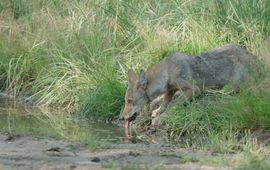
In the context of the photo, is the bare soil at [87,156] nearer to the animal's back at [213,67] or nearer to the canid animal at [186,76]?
the canid animal at [186,76]

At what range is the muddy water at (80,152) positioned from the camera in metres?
7.21

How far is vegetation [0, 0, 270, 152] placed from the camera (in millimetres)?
10625

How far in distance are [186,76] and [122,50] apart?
98.3 inches

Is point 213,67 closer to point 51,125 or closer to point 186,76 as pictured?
point 186,76

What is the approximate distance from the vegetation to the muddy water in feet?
4.21

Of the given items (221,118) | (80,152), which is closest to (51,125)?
(221,118)

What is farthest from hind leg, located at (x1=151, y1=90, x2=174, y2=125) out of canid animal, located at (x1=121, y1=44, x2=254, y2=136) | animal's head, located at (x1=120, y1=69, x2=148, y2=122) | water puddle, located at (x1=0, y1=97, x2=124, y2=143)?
water puddle, located at (x1=0, y1=97, x2=124, y2=143)

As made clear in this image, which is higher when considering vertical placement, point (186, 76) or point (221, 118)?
point (186, 76)

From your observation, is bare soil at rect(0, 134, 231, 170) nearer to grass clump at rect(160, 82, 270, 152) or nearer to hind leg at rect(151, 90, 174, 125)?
grass clump at rect(160, 82, 270, 152)

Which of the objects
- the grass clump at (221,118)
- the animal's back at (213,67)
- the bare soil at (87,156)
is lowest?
the bare soil at (87,156)

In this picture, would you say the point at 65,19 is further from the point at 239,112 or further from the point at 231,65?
the point at 239,112

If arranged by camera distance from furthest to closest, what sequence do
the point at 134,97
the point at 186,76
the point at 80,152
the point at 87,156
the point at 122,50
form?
1. the point at 122,50
2. the point at 186,76
3. the point at 134,97
4. the point at 80,152
5. the point at 87,156

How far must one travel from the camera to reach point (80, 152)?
8.16 meters

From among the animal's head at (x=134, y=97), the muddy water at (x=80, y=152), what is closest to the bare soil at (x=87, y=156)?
the muddy water at (x=80, y=152)
